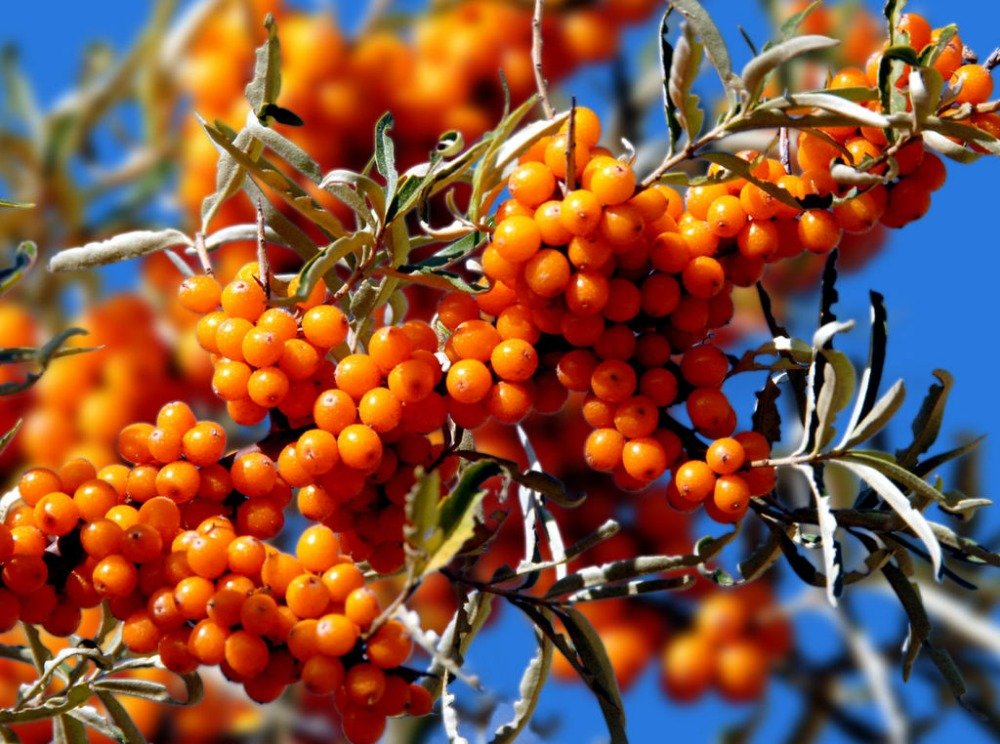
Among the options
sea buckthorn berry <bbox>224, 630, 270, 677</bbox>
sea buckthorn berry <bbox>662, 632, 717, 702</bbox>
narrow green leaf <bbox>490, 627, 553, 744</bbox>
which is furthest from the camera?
sea buckthorn berry <bbox>662, 632, 717, 702</bbox>

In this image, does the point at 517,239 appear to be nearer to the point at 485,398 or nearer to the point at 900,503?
the point at 485,398

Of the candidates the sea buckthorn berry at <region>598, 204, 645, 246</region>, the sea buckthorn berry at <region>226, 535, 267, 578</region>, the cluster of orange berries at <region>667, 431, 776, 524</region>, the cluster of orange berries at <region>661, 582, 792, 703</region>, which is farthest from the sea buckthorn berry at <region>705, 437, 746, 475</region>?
the cluster of orange berries at <region>661, 582, 792, 703</region>

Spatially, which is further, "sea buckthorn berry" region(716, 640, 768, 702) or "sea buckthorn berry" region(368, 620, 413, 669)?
"sea buckthorn berry" region(716, 640, 768, 702)

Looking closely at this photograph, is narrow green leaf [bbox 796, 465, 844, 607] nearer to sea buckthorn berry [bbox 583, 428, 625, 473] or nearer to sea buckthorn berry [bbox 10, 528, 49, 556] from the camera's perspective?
sea buckthorn berry [bbox 583, 428, 625, 473]

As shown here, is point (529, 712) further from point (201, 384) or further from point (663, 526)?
point (201, 384)

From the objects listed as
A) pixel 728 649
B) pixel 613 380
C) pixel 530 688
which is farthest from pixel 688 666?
pixel 613 380

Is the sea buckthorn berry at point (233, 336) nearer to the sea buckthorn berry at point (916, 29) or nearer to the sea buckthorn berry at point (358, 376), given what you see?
the sea buckthorn berry at point (358, 376)

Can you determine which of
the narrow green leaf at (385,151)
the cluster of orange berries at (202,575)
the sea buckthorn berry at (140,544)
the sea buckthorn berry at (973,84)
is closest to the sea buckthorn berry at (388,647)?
the cluster of orange berries at (202,575)

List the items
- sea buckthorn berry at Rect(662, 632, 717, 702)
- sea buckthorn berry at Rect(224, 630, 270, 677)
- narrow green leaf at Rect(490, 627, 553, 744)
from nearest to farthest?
1. sea buckthorn berry at Rect(224, 630, 270, 677)
2. narrow green leaf at Rect(490, 627, 553, 744)
3. sea buckthorn berry at Rect(662, 632, 717, 702)
